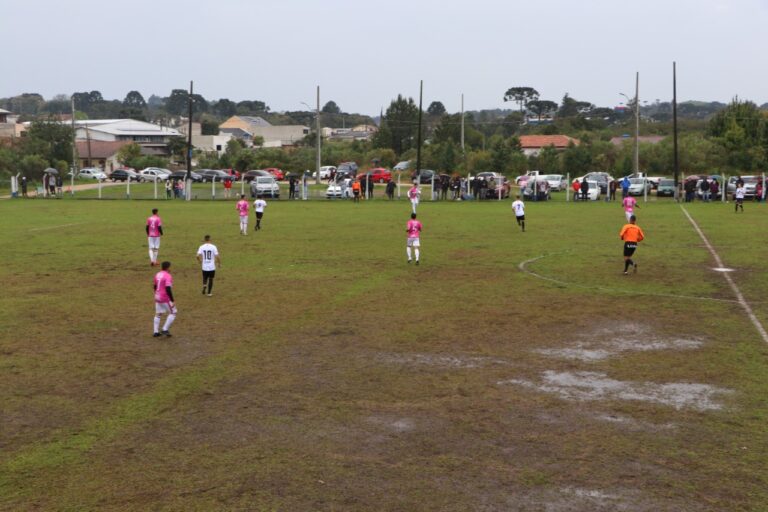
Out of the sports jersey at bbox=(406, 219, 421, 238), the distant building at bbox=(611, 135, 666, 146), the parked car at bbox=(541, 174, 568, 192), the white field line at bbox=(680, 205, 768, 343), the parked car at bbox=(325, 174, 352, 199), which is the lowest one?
the white field line at bbox=(680, 205, 768, 343)

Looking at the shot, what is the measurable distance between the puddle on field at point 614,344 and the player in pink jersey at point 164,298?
306 inches

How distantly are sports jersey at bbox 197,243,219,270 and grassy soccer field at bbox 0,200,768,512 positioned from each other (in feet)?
3.31

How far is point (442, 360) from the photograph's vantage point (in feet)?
55.5

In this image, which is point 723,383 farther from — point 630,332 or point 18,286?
point 18,286

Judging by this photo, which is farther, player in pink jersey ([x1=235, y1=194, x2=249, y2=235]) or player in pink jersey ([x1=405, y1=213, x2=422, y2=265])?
player in pink jersey ([x1=235, y1=194, x2=249, y2=235])

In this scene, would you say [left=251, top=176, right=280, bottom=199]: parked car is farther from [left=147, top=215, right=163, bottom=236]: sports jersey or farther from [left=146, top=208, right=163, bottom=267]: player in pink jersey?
[left=147, top=215, right=163, bottom=236]: sports jersey

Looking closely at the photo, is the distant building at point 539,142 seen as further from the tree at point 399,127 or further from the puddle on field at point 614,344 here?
the puddle on field at point 614,344

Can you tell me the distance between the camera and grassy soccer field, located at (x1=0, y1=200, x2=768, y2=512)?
424 inches

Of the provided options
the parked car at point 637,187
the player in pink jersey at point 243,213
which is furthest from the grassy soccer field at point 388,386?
the parked car at point 637,187

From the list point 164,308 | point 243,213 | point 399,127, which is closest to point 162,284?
point 164,308

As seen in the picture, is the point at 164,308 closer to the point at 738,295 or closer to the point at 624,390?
the point at 624,390

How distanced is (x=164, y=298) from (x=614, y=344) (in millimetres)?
9521

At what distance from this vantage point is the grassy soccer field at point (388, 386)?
35.3 feet

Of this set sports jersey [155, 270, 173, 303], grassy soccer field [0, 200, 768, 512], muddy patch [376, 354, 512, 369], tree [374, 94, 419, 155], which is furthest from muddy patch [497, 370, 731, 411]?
tree [374, 94, 419, 155]
